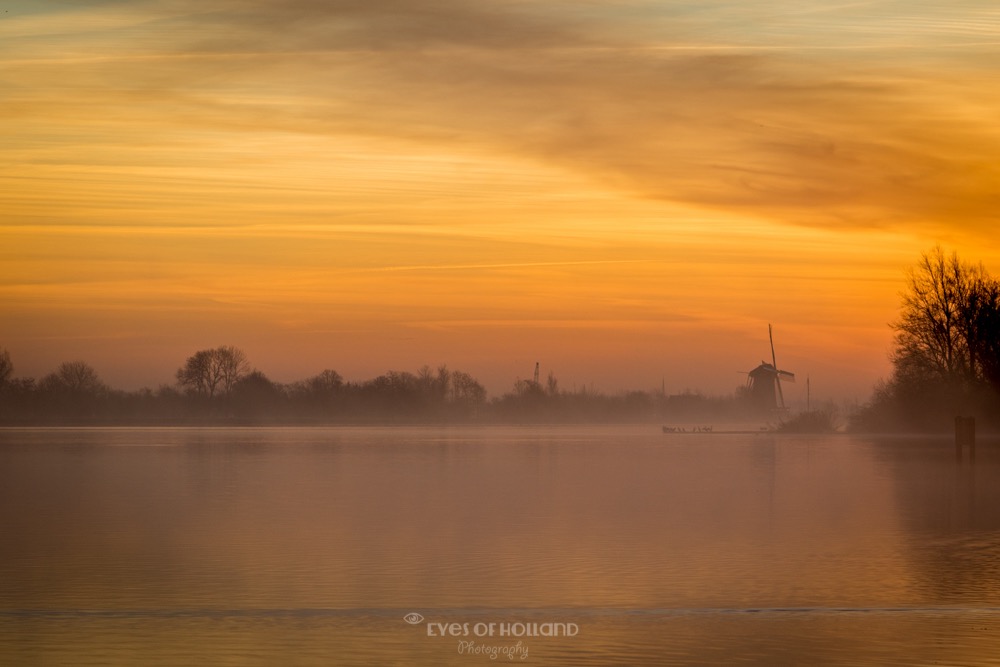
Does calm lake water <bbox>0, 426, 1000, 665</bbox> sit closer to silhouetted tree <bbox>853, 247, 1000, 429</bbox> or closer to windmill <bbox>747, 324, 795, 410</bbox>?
silhouetted tree <bbox>853, 247, 1000, 429</bbox>

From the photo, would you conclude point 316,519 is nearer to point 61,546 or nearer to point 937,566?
point 61,546

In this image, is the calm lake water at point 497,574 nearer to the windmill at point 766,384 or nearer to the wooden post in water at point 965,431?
the wooden post in water at point 965,431

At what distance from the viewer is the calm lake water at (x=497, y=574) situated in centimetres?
1279

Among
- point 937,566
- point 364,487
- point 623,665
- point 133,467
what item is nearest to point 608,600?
point 623,665

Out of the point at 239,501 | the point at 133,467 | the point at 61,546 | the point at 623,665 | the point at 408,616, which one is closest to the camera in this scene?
the point at 623,665

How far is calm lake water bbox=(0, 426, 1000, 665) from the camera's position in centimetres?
1279

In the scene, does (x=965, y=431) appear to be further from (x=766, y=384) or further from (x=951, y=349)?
(x=766, y=384)

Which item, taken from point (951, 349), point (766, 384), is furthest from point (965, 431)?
point (766, 384)

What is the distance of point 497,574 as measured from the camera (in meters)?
17.7

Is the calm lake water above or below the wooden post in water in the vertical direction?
below

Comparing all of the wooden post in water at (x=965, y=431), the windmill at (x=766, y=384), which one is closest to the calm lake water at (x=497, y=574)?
the wooden post in water at (x=965, y=431)

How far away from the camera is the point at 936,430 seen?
304 ft

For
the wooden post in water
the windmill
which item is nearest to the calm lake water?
the wooden post in water

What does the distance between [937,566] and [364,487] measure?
66.4 ft
